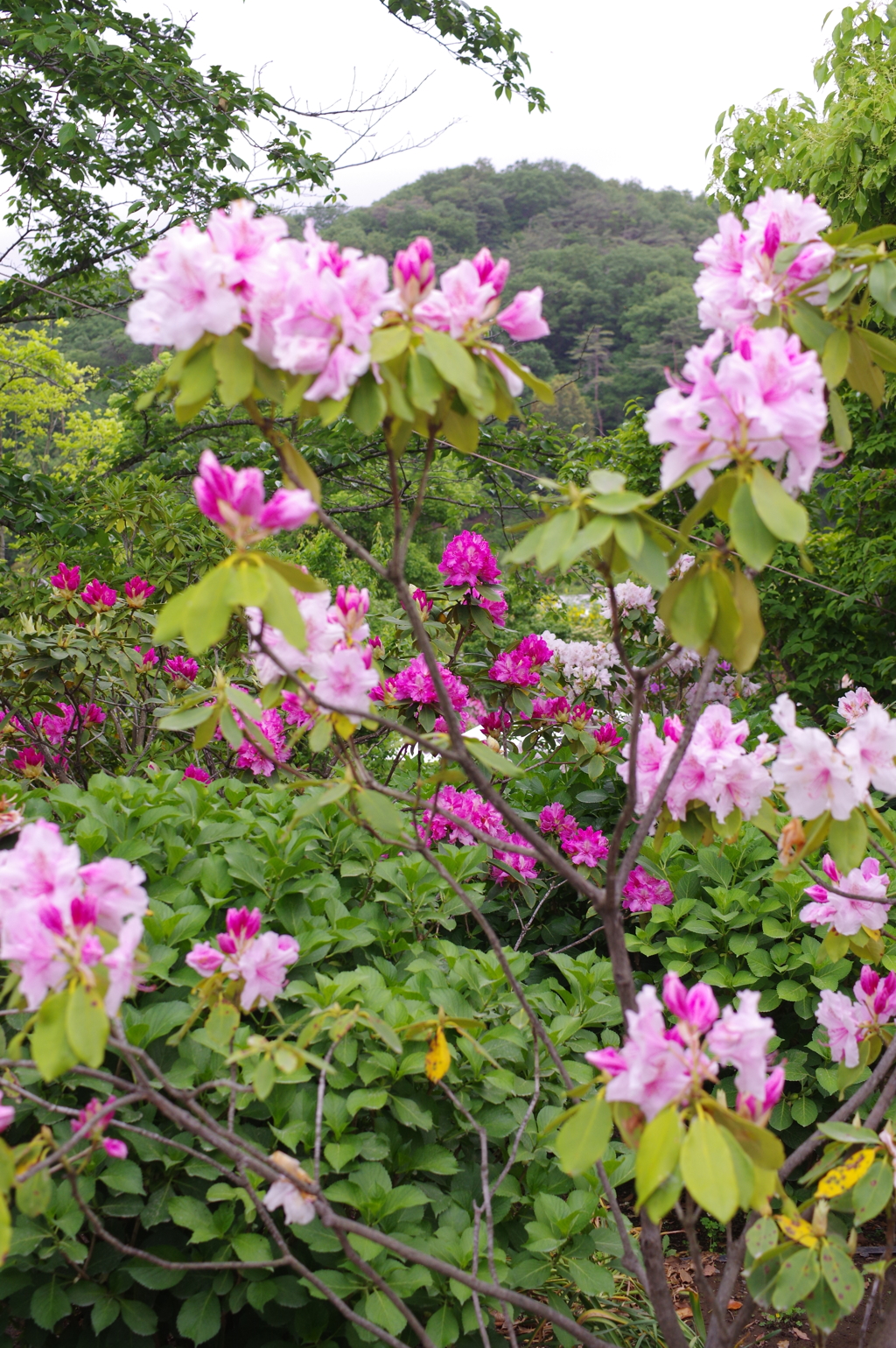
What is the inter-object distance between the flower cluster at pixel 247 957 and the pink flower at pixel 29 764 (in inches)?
66.2

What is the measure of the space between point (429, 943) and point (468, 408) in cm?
123

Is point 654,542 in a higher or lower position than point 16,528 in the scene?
lower

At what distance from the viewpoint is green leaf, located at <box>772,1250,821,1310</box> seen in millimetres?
994

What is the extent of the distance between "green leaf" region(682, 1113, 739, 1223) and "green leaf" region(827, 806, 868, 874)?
398mm

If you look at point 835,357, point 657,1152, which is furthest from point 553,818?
point 657,1152

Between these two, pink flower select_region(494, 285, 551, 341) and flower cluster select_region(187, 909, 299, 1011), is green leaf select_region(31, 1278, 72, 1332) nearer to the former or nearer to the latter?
flower cluster select_region(187, 909, 299, 1011)

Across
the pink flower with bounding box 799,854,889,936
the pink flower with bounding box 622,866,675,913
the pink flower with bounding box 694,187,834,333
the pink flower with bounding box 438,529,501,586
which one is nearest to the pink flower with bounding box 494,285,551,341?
the pink flower with bounding box 694,187,834,333

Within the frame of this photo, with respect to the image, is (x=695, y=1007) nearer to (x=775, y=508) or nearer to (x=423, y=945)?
(x=775, y=508)

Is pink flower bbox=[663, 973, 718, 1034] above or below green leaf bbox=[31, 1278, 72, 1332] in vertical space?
above

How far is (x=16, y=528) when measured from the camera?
13.3 ft

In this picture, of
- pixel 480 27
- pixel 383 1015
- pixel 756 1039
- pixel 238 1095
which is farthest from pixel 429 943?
pixel 480 27

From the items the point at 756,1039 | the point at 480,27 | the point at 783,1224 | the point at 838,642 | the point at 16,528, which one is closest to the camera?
the point at 756,1039

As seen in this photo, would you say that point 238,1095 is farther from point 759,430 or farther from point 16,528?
point 16,528

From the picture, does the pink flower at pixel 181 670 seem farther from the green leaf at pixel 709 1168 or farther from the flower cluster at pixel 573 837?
the green leaf at pixel 709 1168
